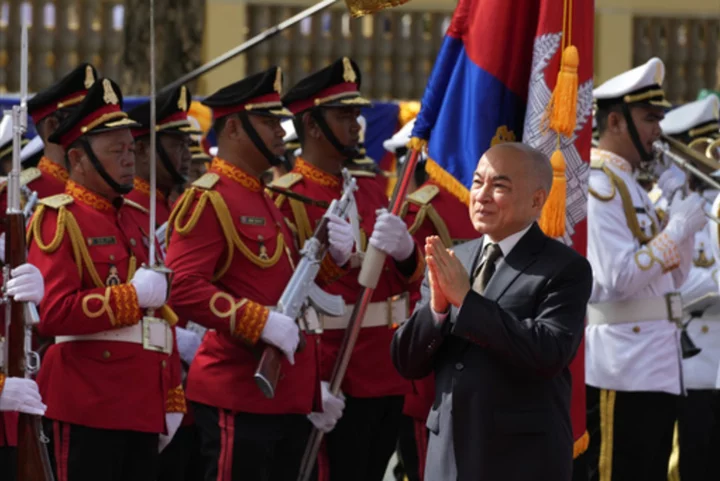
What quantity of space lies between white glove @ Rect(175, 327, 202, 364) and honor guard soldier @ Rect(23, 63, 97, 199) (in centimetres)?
83

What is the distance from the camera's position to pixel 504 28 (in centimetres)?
638

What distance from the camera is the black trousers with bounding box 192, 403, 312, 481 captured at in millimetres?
6465

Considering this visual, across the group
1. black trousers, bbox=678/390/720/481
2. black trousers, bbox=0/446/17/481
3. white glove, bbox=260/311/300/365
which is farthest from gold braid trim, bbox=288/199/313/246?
black trousers, bbox=678/390/720/481

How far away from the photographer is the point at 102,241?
247 inches

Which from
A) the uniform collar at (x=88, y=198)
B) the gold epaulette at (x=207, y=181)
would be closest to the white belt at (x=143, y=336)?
the uniform collar at (x=88, y=198)

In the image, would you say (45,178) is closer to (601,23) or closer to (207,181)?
(207,181)

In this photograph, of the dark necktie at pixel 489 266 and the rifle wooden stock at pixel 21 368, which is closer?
the dark necktie at pixel 489 266

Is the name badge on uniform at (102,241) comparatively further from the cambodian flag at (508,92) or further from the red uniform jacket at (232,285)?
the cambodian flag at (508,92)

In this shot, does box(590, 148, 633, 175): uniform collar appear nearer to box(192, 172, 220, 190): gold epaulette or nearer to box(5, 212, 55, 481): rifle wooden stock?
box(192, 172, 220, 190): gold epaulette

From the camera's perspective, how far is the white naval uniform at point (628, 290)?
750 centimetres

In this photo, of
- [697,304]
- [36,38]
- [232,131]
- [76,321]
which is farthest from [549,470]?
[36,38]

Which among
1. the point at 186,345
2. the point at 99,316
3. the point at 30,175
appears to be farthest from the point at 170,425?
the point at 30,175

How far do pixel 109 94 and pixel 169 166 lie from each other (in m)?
1.39

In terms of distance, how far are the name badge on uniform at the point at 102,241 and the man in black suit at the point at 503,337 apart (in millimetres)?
1548
